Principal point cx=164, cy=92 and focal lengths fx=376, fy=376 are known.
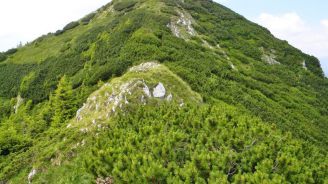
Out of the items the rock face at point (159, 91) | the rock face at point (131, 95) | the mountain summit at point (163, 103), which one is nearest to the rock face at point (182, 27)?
the mountain summit at point (163, 103)

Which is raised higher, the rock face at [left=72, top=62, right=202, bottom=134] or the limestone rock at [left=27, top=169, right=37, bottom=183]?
the rock face at [left=72, top=62, right=202, bottom=134]

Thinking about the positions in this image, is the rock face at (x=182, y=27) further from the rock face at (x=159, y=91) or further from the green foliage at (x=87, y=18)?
the green foliage at (x=87, y=18)

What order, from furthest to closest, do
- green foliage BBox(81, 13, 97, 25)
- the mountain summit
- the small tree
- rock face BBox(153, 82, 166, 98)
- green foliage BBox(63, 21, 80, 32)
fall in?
green foliage BBox(63, 21, 80, 32) → green foliage BBox(81, 13, 97, 25) → the small tree → rock face BBox(153, 82, 166, 98) → the mountain summit

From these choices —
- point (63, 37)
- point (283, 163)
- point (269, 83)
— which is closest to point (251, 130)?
point (283, 163)

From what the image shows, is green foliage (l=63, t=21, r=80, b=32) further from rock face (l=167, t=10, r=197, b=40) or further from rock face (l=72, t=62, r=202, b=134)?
rock face (l=72, t=62, r=202, b=134)

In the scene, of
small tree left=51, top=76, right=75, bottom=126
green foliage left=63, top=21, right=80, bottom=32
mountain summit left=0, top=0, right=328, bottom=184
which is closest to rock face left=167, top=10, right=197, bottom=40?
mountain summit left=0, top=0, right=328, bottom=184

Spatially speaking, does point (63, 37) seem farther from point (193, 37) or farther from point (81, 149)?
point (81, 149)

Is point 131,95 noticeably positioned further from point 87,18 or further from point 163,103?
point 87,18

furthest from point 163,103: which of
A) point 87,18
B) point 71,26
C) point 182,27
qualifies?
point 87,18
